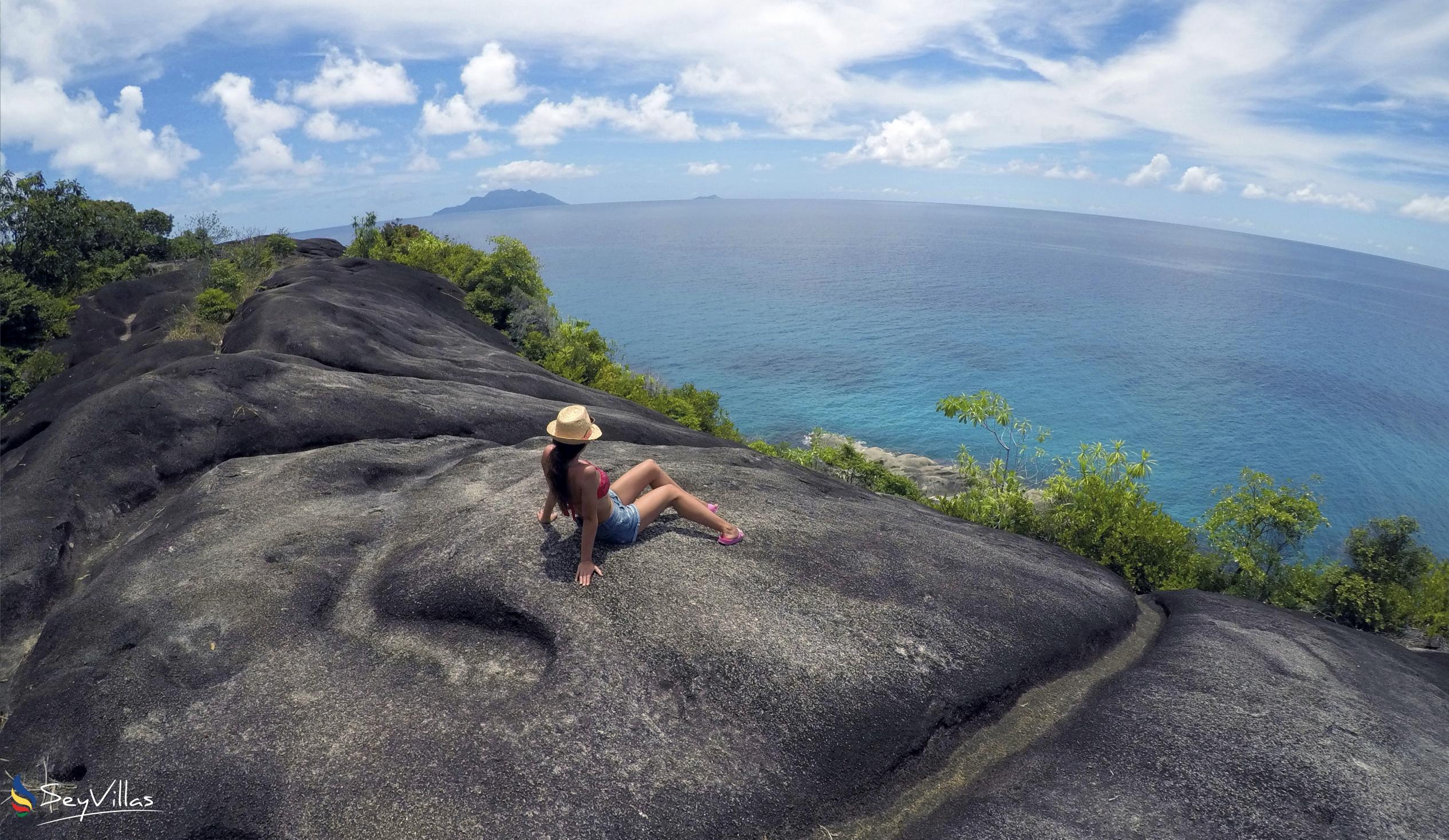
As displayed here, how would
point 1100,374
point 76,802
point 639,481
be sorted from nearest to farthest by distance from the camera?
point 76,802, point 639,481, point 1100,374

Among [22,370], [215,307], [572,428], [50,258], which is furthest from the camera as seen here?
[50,258]

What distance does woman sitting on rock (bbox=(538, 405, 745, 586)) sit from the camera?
10.3 meters

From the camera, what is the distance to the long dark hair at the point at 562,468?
1040 centimetres

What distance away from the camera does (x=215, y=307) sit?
125ft

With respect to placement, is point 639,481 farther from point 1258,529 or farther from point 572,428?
point 1258,529

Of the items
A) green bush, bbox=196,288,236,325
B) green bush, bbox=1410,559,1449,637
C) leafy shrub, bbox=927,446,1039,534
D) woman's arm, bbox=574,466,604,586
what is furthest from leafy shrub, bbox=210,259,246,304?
green bush, bbox=1410,559,1449,637

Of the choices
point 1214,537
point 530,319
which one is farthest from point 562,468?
point 530,319

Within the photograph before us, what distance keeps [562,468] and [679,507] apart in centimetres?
272

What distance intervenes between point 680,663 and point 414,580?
16.5ft

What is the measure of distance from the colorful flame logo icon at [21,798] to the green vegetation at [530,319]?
108 ft

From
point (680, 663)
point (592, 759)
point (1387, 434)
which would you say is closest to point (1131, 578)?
point (680, 663)

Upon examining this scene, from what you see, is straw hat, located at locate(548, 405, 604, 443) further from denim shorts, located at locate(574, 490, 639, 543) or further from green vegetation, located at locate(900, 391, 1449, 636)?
green vegetation, located at locate(900, 391, 1449, 636)

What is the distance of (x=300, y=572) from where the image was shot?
12.3 meters

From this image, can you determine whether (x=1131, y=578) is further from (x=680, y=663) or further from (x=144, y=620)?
(x=144, y=620)
